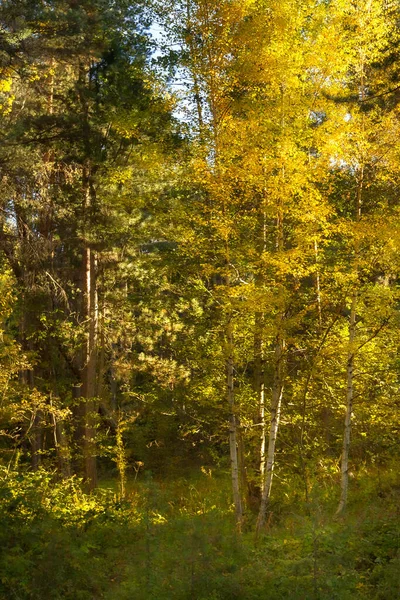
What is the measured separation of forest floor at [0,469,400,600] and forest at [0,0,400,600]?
57mm

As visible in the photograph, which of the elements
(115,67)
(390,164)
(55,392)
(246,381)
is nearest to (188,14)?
(115,67)

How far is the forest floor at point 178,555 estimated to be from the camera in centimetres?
570

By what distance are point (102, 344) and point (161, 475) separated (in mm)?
5596

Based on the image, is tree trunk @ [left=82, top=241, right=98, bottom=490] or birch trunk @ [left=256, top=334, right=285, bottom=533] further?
tree trunk @ [left=82, top=241, right=98, bottom=490]

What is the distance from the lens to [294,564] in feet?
20.1

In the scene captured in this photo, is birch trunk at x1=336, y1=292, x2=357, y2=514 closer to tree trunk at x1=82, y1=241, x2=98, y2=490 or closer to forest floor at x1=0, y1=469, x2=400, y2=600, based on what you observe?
forest floor at x1=0, y1=469, x2=400, y2=600

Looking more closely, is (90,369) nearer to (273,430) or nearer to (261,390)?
(261,390)

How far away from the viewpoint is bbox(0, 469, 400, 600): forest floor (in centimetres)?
570

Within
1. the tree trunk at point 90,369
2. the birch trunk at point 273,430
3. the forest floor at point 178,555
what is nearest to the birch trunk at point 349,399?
the birch trunk at point 273,430

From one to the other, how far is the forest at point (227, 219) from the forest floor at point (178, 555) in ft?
0.19

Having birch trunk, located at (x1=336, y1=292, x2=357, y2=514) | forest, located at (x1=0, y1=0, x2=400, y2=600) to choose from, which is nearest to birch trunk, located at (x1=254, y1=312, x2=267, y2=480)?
forest, located at (x1=0, y1=0, x2=400, y2=600)

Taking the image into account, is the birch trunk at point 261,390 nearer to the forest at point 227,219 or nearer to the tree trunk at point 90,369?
the forest at point 227,219

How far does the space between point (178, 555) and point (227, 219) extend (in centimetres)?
550

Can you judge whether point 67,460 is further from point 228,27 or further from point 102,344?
point 228,27
